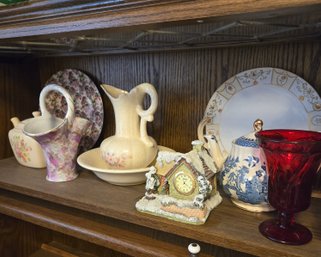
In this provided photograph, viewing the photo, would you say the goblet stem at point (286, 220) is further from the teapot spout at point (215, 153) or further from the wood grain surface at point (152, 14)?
the wood grain surface at point (152, 14)

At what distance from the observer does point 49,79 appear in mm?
855

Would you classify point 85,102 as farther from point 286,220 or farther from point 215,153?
point 286,220

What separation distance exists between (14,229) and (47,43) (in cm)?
51

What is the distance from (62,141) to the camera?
1.98 feet

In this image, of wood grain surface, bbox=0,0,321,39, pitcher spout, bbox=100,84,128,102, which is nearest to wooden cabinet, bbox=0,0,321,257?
wood grain surface, bbox=0,0,321,39

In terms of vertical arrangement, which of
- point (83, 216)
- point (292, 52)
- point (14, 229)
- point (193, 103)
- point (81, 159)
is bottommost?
point (14, 229)

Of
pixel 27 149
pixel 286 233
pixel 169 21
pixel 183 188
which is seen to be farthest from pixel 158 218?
pixel 27 149

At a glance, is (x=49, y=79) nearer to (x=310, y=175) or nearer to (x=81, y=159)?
(x=81, y=159)

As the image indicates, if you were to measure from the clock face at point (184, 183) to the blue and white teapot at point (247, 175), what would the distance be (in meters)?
0.06

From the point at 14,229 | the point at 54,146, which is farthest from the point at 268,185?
the point at 14,229

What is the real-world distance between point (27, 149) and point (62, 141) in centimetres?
17

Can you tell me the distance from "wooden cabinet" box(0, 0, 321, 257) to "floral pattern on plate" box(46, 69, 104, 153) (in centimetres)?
2

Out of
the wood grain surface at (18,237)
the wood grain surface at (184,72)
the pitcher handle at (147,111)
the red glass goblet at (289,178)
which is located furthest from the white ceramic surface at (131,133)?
the wood grain surface at (18,237)

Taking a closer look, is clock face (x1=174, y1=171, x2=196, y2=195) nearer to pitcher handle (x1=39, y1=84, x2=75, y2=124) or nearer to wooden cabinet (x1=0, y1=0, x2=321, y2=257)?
wooden cabinet (x1=0, y1=0, x2=321, y2=257)
